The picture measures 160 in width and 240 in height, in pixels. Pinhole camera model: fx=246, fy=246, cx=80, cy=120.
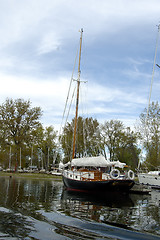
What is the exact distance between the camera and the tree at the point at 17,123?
58.1m

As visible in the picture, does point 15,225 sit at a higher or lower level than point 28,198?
higher

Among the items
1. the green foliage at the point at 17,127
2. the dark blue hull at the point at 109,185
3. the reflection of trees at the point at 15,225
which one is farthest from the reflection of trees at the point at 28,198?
the green foliage at the point at 17,127

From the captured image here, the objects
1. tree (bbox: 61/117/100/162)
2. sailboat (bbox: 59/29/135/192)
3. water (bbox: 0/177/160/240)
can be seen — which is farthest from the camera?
tree (bbox: 61/117/100/162)

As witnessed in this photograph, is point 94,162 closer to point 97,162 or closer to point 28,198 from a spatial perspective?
point 97,162

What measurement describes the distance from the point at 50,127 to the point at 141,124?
120 ft

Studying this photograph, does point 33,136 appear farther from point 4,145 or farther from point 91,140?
point 91,140

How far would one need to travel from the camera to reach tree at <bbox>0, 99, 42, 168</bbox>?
191 ft

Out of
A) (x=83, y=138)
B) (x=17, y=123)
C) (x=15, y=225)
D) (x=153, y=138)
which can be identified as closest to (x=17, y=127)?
(x=17, y=123)

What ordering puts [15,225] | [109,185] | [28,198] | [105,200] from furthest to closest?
[109,185], [105,200], [28,198], [15,225]

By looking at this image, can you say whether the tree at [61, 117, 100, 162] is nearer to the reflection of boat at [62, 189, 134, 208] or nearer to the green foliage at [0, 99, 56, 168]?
the green foliage at [0, 99, 56, 168]

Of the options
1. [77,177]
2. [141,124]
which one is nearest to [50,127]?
[141,124]

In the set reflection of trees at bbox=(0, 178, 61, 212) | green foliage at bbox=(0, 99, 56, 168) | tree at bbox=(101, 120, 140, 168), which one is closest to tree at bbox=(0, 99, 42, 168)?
green foliage at bbox=(0, 99, 56, 168)

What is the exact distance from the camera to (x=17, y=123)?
195ft

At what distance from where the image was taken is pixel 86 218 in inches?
496
